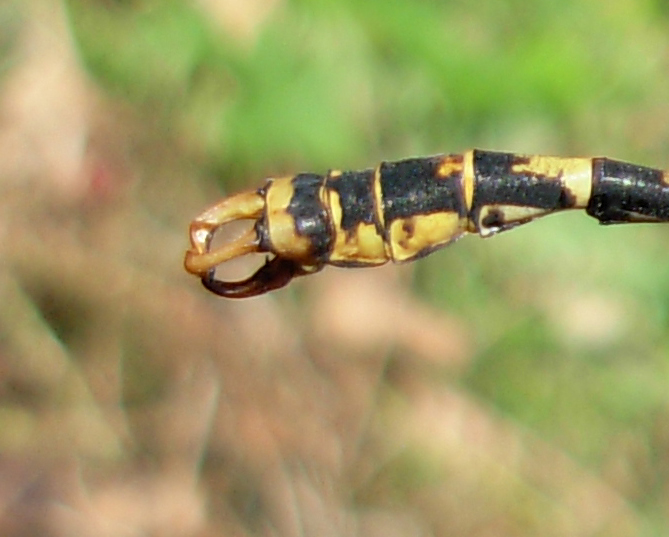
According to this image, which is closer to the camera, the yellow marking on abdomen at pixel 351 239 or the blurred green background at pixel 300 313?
the yellow marking on abdomen at pixel 351 239

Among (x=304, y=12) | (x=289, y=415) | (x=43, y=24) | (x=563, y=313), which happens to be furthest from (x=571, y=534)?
(x=43, y=24)

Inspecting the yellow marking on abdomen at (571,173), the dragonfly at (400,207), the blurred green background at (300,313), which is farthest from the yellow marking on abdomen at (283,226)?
the blurred green background at (300,313)

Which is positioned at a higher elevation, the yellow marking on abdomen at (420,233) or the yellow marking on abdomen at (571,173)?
the yellow marking on abdomen at (571,173)

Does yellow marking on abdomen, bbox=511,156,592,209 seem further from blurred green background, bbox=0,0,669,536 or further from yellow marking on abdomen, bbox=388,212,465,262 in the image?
blurred green background, bbox=0,0,669,536

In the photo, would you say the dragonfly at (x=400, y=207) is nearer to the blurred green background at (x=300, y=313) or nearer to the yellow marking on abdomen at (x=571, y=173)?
the yellow marking on abdomen at (x=571, y=173)

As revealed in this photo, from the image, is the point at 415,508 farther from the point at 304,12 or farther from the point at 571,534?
the point at 304,12

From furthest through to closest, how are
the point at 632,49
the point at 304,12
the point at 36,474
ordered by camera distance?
1. the point at 632,49
2. the point at 304,12
3. the point at 36,474

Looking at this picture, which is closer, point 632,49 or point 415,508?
point 415,508
